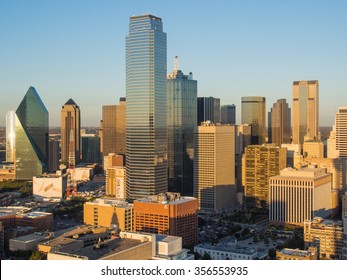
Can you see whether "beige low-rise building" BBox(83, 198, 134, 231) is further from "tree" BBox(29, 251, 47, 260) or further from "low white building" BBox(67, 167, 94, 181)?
"low white building" BBox(67, 167, 94, 181)

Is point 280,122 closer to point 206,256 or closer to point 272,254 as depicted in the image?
point 272,254

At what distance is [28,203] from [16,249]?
17210 millimetres

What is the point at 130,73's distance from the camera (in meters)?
31.5

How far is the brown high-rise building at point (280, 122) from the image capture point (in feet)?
222

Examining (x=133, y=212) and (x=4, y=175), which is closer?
(x=133, y=212)

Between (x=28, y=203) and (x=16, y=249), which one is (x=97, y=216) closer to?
(x=16, y=249)

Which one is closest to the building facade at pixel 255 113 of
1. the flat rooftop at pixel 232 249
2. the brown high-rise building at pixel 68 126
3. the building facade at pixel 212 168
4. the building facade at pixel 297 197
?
the brown high-rise building at pixel 68 126

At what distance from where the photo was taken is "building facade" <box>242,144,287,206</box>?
115ft

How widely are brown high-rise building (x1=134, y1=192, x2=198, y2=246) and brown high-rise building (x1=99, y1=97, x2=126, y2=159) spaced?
35.0 meters

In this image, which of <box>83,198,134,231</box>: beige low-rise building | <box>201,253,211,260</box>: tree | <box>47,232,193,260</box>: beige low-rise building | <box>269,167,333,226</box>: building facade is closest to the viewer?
<box>47,232,193,260</box>: beige low-rise building

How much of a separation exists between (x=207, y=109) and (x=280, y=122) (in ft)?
70.9

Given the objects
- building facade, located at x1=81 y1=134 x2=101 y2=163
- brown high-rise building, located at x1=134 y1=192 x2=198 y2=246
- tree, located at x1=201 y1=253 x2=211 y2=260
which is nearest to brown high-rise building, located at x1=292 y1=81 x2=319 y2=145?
building facade, located at x1=81 y1=134 x2=101 y2=163

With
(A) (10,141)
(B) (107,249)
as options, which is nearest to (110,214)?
(B) (107,249)

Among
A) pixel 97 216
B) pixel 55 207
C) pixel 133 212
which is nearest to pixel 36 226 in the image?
pixel 97 216
